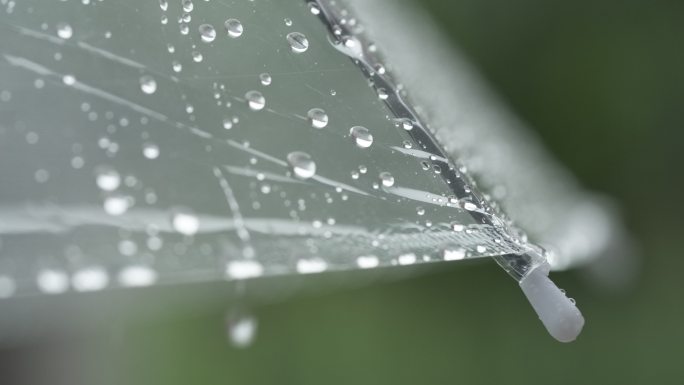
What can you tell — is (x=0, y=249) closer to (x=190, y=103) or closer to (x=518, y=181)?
(x=190, y=103)

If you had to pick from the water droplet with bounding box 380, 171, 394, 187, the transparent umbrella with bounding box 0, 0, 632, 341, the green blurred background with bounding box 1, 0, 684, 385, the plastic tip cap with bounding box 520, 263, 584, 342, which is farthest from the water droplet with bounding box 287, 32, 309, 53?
the green blurred background with bounding box 1, 0, 684, 385

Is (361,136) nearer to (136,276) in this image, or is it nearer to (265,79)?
(265,79)

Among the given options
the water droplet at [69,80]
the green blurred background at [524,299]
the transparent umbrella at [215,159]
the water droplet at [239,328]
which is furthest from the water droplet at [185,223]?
the green blurred background at [524,299]

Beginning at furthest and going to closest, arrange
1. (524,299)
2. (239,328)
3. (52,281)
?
(524,299) → (239,328) → (52,281)

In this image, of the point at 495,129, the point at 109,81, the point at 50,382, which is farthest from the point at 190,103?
the point at 50,382

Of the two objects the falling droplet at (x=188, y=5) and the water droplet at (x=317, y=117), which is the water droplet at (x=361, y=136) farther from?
the falling droplet at (x=188, y=5)

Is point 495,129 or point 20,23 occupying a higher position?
point 495,129

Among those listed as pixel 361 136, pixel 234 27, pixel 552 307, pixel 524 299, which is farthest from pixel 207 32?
pixel 524 299
